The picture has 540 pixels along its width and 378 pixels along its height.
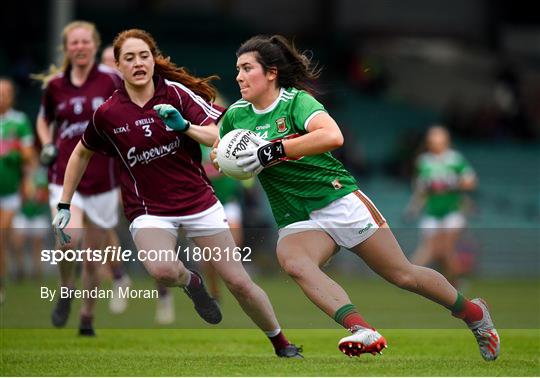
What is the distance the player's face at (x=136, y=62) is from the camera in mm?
8797

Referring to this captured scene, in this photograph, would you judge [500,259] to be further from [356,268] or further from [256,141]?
[256,141]

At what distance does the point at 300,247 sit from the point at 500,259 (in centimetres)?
1660

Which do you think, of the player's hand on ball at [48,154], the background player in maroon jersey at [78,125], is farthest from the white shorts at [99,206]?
the player's hand on ball at [48,154]

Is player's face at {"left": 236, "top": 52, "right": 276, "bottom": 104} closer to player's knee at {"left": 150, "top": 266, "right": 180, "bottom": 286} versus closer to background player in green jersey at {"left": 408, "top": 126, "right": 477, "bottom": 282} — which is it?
player's knee at {"left": 150, "top": 266, "right": 180, "bottom": 286}

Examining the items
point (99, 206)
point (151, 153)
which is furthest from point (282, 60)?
point (99, 206)

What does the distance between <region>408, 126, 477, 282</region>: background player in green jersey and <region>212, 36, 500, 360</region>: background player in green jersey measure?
994 cm

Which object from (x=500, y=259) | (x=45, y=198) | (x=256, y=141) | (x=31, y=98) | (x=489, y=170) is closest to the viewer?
(x=256, y=141)

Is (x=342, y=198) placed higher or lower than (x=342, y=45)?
higher

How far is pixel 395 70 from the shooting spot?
3127cm

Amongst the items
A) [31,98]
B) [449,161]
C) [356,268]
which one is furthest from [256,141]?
[31,98]

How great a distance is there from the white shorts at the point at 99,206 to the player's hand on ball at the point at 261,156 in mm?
3639

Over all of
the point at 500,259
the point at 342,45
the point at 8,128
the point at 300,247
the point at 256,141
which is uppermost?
the point at 256,141

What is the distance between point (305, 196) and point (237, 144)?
62 cm

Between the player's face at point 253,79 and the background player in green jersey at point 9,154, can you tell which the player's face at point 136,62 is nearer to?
the player's face at point 253,79
